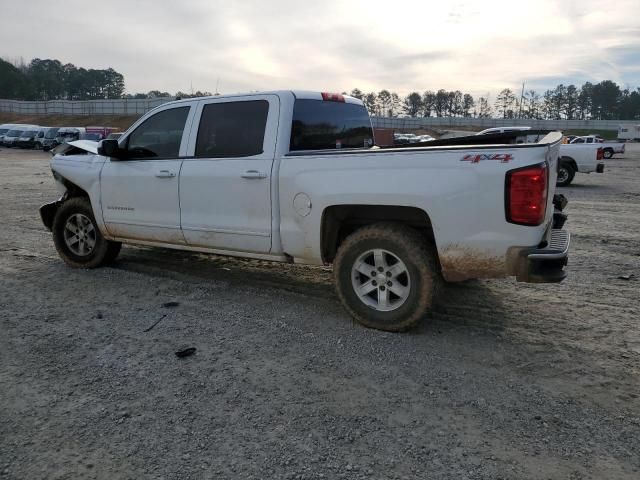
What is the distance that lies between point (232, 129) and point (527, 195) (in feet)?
9.47

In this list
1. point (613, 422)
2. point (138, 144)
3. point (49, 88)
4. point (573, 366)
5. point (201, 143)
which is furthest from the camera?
point (49, 88)

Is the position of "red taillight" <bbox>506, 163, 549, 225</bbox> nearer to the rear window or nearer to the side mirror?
the rear window

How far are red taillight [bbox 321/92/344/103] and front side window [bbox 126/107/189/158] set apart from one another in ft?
4.83

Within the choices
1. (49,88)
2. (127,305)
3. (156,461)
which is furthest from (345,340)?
(49,88)

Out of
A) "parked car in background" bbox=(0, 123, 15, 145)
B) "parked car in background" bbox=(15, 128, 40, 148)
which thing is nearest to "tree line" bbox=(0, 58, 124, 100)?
"parked car in background" bbox=(0, 123, 15, 145)

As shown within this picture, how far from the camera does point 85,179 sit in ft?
20.1

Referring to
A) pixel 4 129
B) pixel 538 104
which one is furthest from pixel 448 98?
pixel 4 129

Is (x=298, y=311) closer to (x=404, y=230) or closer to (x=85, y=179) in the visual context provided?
(x=404, y=230)

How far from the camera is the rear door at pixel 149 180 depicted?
5453 millimetres

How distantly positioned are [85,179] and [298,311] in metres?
3.24

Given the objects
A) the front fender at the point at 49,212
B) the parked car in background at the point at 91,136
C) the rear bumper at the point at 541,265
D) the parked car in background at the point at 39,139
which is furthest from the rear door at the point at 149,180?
the parked car in background at the point at 39,139

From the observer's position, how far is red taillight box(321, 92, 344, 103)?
5.33m

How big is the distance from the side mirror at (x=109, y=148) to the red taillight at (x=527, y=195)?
13.9ft

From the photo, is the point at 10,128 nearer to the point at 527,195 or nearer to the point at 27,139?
the point at 27,139
